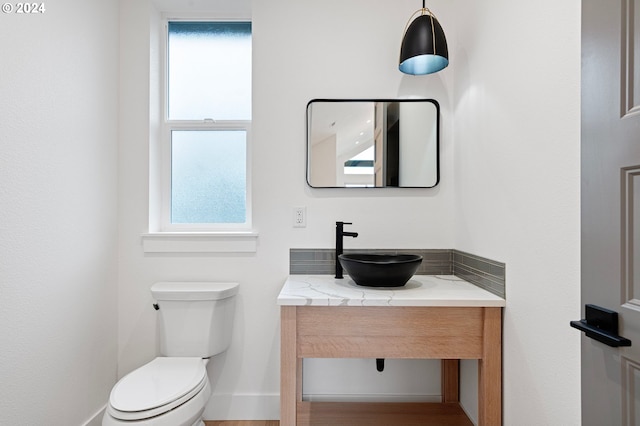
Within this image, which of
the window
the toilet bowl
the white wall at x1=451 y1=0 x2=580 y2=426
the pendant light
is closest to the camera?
the white wall at x1=451 y1=0 x2=580 y2=426

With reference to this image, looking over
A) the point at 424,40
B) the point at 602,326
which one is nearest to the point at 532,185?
the point at 602,326

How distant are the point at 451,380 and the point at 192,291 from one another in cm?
150

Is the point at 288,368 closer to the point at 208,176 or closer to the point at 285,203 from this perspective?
the point at 285,203

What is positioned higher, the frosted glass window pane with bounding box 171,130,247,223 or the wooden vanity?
the frosted glass window pane with bounding box 171,130,247,223

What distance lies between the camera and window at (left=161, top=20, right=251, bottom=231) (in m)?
2.08

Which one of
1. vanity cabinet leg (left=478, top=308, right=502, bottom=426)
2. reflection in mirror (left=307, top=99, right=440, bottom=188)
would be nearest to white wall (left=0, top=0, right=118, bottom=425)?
reflection in mirror (left=307, top=99, right=440, bottom=188)

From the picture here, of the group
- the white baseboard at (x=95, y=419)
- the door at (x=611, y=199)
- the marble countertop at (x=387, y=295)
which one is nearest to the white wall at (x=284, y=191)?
the white baseboard at (x=95, y=419)

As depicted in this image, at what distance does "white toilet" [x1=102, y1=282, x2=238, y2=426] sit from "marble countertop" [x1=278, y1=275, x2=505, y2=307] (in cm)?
47

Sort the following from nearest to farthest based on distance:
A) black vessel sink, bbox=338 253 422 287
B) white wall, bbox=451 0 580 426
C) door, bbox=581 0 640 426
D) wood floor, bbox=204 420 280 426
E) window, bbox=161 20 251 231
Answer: door, bbox=581 0 640 426, white wall, bbox=451 0 580 426, black vessel sink, bbox=338 253 422 287, wood floor, bbox=204 420 280 426, window, bbox=161 20 251 231

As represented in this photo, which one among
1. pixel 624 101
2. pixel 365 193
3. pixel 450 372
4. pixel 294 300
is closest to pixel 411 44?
pixel 365 193

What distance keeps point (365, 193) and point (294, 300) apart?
81 cm

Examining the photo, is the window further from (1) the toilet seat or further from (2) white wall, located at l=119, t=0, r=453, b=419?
(1) the toilet seat

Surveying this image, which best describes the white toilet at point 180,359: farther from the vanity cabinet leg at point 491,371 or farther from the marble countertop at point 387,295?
the vanity cabinet leg at point 491,371

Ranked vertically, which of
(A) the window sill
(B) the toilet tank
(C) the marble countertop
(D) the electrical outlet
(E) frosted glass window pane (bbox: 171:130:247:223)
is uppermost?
(E) frosted glass window pane (bbox: 171:130:247:223)
